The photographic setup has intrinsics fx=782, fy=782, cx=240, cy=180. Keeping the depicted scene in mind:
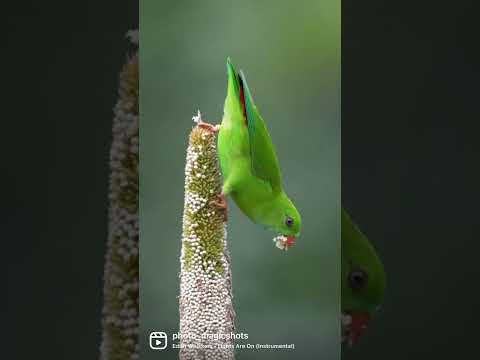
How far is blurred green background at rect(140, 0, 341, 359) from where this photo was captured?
2254 mm

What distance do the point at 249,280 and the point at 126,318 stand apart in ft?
1.28

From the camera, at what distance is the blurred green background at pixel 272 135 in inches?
88.7

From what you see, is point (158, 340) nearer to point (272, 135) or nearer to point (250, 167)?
point (250, 167)

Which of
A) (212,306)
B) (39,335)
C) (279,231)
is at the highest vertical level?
(279,231)

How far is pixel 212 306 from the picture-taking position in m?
2.29
